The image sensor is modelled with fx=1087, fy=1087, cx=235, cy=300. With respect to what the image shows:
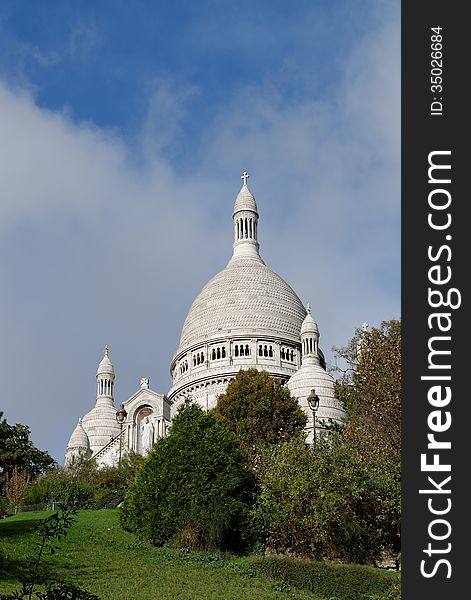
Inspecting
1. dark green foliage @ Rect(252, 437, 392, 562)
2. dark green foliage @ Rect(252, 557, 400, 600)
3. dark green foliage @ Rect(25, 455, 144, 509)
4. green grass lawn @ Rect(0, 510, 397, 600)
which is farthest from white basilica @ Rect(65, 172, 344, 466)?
dark green foliage @ Rect(252, 557, 400, 600)

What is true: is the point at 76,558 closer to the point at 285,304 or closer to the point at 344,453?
the point at 344,453

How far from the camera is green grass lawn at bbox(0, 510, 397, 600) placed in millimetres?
30266

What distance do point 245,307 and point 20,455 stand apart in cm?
3414

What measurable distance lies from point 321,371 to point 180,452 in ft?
133

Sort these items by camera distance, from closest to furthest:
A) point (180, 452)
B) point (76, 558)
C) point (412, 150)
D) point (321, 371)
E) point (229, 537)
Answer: point (412, 150) < point (76, 558) < point (229, 537) < point (180, 452) < point (321, 371)

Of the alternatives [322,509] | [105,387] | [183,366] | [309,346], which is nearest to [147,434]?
[105,387]

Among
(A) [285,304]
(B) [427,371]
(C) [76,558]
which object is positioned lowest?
(C) [76,558]

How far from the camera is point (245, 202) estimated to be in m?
102

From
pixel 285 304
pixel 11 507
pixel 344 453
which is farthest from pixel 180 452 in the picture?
pixel 285 304

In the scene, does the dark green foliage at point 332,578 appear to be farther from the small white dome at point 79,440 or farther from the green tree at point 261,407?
the small white dome at point 79,440

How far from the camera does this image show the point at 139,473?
138 feet

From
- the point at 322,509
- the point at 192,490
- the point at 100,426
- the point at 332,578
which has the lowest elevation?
the point at 332,578

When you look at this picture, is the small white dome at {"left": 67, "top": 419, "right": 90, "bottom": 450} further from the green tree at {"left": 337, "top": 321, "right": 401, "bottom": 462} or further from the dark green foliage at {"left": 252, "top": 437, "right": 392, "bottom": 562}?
the dark green foliage at {"left": 252, "top": 437, "right": 392, "bottom": 562}

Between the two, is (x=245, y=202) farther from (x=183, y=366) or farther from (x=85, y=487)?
(x=85, y=487)
